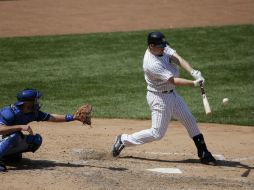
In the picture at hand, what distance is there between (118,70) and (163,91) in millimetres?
6790

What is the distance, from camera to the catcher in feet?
25.4

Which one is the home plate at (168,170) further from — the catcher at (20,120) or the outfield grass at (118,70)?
the outfield grass at (118,70)


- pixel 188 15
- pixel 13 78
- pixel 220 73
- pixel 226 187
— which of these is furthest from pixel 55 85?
pixel 188 15

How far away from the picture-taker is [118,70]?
49.4ft

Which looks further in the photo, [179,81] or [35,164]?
→ [35,164]

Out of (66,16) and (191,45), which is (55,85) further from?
(66,16)

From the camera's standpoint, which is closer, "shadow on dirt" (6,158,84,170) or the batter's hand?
the batter's hand

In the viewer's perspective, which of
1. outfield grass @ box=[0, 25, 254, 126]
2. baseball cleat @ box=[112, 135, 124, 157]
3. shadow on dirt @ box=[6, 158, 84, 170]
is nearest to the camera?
shadow on dirt @ box=[6, 158, 84, 170]

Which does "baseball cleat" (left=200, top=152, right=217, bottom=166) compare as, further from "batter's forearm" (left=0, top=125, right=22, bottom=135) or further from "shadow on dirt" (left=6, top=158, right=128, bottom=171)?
"batter's forearm" (left=0, top=125, right=22, bottom=135)

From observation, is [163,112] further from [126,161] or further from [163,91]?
[126,161]

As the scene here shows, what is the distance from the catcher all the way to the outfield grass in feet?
11.7

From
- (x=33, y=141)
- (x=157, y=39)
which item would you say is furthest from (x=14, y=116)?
(x=157, y=39)

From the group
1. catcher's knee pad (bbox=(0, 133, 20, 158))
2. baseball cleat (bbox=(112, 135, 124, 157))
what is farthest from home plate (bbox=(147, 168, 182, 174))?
catcher's knee pad (bbox=(0, 133, 20, 158))

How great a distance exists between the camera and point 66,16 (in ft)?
71.6
